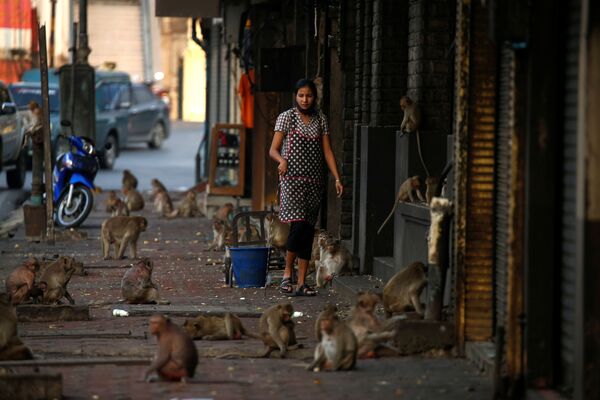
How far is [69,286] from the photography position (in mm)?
15047

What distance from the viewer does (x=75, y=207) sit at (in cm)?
2159

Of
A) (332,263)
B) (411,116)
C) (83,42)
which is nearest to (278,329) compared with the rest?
(411,116)

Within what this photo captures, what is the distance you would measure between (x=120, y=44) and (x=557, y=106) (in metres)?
50.7

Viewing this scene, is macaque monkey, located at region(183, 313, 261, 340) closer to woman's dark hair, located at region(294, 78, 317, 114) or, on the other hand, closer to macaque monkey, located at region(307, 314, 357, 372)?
macaque monkey, located at region(307, 314, 357, 372)

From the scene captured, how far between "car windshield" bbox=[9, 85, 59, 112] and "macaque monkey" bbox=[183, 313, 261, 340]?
22885 millimetres

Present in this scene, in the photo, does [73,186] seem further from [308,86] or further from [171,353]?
[171,353]

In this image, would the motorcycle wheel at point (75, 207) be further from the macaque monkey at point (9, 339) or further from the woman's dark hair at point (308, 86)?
the macaque monkey at point (9, 339)

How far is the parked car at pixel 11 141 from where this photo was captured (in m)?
27.8

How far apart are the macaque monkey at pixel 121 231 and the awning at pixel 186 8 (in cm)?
591

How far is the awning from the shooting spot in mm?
22781

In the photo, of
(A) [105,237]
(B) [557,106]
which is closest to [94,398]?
(B) [557,106]

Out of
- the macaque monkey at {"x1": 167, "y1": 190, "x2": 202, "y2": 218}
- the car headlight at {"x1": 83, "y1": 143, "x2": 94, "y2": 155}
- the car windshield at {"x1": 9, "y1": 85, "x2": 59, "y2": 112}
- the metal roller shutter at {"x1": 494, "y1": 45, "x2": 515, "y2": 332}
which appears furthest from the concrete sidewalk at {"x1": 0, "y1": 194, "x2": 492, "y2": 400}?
the car windshield at {"x1": 9, "y1": 85, "x2": 59, "y2": 112}

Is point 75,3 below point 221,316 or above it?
above

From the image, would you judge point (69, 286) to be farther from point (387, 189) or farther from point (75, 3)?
point (75, 3)
